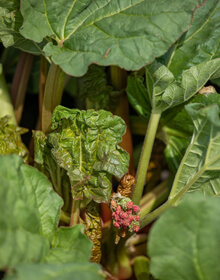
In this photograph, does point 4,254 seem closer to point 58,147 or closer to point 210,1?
point 58,147

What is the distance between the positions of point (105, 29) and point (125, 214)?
1.70 ft

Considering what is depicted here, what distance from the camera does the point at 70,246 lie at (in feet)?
2.98

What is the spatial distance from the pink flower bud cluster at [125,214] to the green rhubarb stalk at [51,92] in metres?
0.36

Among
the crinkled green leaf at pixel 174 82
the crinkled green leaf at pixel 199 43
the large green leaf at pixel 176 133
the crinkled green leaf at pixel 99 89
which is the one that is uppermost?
the crinkled green leaf at pixel 199 43

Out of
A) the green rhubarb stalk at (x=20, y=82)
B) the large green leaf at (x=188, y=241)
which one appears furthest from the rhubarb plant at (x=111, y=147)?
the green rhubarb stalk at (x=20, y=82)

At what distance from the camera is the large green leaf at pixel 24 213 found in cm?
75

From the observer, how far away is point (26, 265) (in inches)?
27.3

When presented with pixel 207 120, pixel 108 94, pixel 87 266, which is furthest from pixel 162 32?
pixel 87 266

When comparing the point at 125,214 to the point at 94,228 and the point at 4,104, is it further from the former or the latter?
the point at 4,104

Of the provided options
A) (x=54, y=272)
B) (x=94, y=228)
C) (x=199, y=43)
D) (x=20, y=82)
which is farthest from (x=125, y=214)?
(x=20, y=82)

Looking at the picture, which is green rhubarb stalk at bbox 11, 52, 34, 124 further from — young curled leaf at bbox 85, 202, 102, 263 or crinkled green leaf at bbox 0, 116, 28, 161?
young curled leaf at bbox 85, 202, 102, 263

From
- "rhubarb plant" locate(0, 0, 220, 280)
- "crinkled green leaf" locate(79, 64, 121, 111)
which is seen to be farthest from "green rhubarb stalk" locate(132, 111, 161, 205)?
"crinkled green leaf" locate(79, 64, 121, 111)

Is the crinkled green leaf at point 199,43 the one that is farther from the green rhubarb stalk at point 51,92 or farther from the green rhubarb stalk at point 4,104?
the green rhubarb stalk at point 4,104

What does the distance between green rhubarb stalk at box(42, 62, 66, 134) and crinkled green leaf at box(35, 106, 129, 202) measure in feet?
0.42
